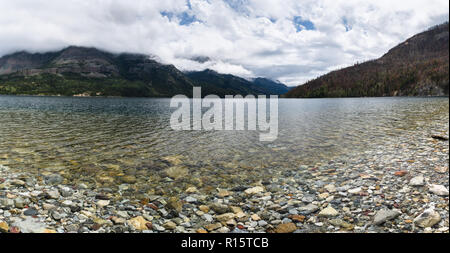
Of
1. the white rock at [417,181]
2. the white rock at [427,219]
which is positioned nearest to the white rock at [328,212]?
the white rock at [427,219]

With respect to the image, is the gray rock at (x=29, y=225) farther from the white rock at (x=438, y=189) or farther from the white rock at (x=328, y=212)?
the white rock at (x=438, y=189)

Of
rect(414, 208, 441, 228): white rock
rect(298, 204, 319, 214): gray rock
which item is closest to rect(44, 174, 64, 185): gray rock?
rect(298, 204, 319, 214): gray rock

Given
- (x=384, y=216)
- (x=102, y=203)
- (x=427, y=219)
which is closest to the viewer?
(x=427, y=219)

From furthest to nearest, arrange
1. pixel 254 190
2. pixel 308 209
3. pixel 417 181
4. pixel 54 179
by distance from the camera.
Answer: pixel 54 179, pixel 254 190, pixel 417 181, pixel 308 209

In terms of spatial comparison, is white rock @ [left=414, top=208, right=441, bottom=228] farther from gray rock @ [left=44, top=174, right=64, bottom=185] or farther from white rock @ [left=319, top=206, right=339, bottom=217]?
gray rock @ [left=44, top=174, right=64, bottom=185]

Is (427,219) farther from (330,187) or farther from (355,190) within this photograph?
(330,187)

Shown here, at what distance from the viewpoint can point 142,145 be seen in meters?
22.8

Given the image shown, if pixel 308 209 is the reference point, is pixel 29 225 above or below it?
above

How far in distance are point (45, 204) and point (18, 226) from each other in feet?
6.10

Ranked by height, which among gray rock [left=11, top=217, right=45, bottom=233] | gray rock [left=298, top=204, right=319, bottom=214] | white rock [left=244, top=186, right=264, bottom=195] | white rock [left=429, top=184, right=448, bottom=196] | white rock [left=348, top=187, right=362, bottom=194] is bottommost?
white rock [left=244, top=186, right=264, bottom=195]

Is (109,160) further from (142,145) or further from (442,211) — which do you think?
(442,211)

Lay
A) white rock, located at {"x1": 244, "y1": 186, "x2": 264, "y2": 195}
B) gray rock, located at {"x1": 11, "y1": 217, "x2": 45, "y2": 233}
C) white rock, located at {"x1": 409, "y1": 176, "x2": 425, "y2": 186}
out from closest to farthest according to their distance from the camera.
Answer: gray rock, located at {"x1": 11, "y1": 217, "x2": 45, "y2": 233}
white rock, located at {"x1": 409, "y1": 176, "x2": 425, "y2": 186}
white rock, located at {"x1": 244, "y1": 186, "x2": 264, "y2": 195}

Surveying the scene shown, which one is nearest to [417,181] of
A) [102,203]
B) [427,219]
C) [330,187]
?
[330,187]
